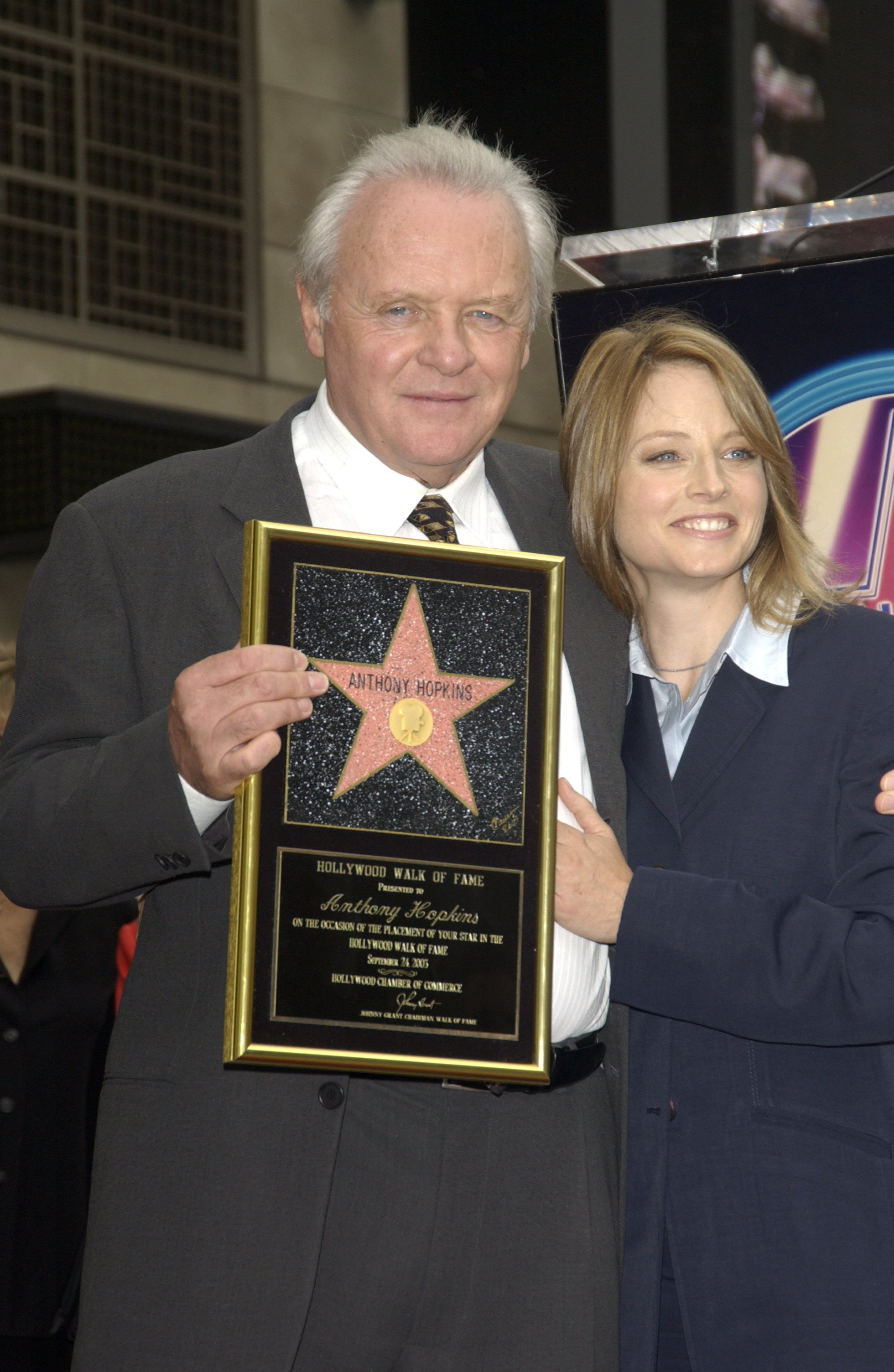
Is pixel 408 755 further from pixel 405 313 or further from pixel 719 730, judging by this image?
pixel 405 313

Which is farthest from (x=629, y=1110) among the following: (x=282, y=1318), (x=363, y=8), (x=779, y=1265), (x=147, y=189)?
(x=363, y=8)

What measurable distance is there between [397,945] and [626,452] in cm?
93

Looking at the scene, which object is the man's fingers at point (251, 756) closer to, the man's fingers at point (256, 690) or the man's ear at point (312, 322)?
the man's fingers at point (256, 690)

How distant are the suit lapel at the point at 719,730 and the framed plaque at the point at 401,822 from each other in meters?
0.34

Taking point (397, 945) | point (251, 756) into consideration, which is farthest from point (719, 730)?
point (251, 756)

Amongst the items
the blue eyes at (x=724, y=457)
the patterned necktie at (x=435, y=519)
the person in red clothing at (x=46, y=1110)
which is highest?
the blue eyes at (x=724, y=457)

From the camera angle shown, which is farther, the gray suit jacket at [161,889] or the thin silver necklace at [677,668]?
the thin silver necklace at [677,668]

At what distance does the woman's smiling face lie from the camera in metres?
2.60

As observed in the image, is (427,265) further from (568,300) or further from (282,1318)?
(282,1318)
